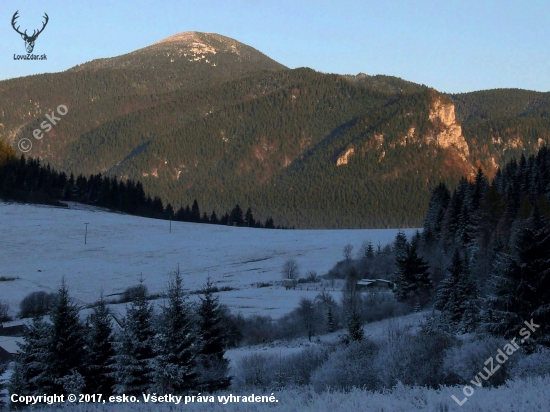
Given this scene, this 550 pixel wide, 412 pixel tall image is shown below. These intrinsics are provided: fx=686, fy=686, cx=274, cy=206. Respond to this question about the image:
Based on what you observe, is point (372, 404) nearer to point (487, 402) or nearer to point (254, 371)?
point (487, 402)

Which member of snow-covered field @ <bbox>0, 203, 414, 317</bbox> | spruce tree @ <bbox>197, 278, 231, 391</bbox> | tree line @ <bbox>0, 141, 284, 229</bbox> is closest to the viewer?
spruce tree @ <bbox>197, 278, 231, 391</bbox>

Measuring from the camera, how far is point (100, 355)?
26516 mm

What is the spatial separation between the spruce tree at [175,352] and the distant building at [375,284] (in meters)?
43.6

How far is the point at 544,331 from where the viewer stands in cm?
2955

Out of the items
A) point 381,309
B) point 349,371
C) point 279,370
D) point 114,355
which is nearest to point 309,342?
point 381,309

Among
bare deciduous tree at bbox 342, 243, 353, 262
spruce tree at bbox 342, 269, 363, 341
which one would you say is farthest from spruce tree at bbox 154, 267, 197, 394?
bare deciduous tree at bbox 342, 243, 353, 262

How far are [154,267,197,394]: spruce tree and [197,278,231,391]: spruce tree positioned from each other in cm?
149

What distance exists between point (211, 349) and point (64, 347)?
6.50 metres

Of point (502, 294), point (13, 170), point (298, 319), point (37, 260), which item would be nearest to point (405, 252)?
point (298, 319)

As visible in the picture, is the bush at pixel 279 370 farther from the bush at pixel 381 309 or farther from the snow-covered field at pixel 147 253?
the snow-covered field at pixel 147 253

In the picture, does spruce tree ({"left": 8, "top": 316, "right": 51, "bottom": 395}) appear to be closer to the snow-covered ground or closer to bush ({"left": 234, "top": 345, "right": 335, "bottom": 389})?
bush ({"left": 234, "top": 345, "right": 335, "bottom": 389})

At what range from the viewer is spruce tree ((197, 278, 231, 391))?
2773 cm

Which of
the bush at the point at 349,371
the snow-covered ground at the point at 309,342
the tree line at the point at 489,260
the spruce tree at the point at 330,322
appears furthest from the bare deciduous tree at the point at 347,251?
the bush at the point at 349,371

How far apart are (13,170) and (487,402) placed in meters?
121
